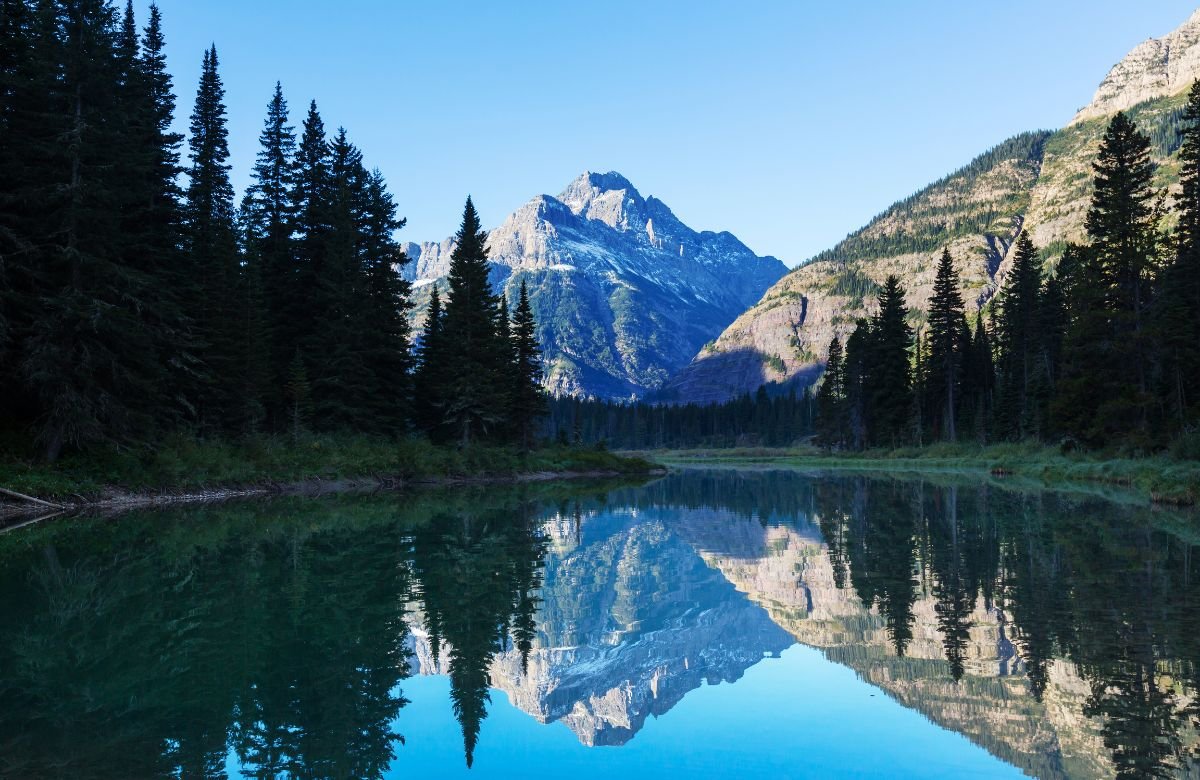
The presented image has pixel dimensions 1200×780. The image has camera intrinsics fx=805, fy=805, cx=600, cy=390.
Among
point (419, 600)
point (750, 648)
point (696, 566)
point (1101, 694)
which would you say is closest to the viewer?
point (1101, 694)

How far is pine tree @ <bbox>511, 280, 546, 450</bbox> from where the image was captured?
65750mm

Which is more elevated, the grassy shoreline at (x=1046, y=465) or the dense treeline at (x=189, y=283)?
the dense treeline at (x=189, y=283)

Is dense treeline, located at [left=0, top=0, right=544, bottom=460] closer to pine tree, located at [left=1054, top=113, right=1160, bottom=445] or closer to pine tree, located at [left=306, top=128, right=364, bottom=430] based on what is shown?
pine tree, located at [left=306, top=128, right=364, bottom=430]

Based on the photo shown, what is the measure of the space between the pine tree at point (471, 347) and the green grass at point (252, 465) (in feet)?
9.18

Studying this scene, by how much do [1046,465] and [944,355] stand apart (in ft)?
123

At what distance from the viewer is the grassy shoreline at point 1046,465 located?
1195 inches

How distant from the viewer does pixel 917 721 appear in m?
8.26

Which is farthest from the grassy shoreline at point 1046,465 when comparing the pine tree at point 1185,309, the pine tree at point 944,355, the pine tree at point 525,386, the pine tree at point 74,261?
the pine tree at point 74,261

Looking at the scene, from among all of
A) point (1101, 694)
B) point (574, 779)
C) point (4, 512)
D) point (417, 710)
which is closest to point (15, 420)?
point (4, 512)

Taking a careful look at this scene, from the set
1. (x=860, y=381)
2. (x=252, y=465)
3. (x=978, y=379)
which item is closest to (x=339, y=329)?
(x=252, y=465)

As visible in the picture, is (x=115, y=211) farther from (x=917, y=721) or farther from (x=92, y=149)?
(x=917, y=721)

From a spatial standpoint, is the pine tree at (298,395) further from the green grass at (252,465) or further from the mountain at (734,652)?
the mountain at (734,652)

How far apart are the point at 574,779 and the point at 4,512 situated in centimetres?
2640

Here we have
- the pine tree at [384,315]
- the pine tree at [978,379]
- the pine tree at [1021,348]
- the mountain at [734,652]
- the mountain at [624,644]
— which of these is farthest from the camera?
the pine tree at [978,379]
